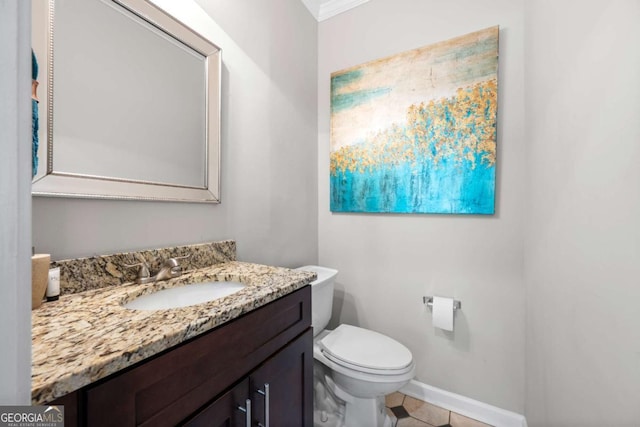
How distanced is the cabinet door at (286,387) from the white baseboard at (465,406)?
94 cm

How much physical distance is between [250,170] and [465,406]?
71.6 inches

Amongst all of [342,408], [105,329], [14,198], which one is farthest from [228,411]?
[342,408]

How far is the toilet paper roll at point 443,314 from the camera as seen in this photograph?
1478 millimetres

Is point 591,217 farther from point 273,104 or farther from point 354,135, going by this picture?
point 273,104

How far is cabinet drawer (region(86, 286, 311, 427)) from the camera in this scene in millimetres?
486

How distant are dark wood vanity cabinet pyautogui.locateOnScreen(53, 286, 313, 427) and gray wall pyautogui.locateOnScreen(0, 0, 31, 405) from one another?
27 cm

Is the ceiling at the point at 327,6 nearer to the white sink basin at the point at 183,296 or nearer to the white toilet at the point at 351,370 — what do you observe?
the white toilet at the point at 351,370

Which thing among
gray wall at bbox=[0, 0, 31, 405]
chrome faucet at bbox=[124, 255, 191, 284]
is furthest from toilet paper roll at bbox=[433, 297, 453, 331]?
gray wall at bbox=[0, 0, 31, 405]

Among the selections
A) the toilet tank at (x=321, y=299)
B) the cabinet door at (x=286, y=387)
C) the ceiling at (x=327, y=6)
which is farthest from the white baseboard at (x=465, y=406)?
the ceiling at (x=327, y=6)

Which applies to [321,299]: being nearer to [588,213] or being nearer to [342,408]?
[342,408]

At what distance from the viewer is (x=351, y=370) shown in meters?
1.25

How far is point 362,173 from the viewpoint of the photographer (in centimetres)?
181

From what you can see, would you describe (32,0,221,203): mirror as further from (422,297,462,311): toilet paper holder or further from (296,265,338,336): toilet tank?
(422,297,462,311): toilet paper holder

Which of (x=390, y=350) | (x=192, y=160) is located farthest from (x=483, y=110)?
(x=192, y=160)
